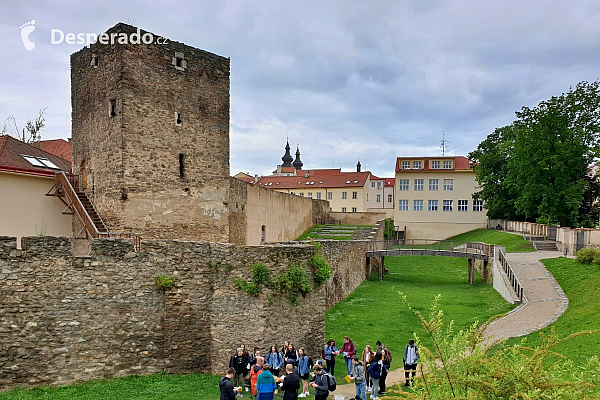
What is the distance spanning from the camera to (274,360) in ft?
34.5

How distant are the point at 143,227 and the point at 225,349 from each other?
620 cm

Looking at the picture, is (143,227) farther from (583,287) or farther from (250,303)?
(583,287)

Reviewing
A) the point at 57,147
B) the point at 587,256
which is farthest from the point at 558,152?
the point at 57,147

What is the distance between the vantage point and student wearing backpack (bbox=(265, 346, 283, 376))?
34.2ft

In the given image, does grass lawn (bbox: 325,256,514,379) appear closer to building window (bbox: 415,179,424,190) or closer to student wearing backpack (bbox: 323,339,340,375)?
student wearing backpack (bbox: 323,339,340,375)

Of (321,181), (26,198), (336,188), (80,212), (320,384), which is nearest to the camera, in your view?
(320,384)

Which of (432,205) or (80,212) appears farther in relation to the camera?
(432,205)

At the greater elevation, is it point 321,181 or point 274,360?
point 321,181

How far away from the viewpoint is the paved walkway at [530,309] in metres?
11.5

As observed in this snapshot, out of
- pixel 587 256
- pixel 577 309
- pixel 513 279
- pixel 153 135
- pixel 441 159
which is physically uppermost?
pixel 441 159

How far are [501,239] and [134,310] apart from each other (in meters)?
31.6

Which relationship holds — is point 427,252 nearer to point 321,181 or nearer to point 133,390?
point 133,390

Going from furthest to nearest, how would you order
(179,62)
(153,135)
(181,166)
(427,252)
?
1. (427,252)
2. (181,166)
3. (179,62)
4. (153,135)

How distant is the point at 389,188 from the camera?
8150cm
